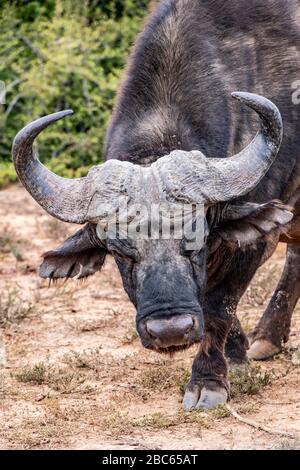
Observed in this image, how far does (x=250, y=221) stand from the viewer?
6.47 meters

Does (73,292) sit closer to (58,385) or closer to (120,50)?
(58,385)

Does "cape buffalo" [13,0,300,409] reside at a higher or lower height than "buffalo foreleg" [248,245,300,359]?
higher

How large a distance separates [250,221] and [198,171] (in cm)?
53

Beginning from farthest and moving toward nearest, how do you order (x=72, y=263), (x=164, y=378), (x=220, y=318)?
(x=164, y=378)
(x=220, y=318)
(x=72, y=263)

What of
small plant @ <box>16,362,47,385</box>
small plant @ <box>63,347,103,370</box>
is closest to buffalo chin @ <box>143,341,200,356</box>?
small plant @ <box>16,362,47,385</box>

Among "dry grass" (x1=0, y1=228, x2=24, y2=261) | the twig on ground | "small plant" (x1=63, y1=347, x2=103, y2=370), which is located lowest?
"dry grass" (x1=0, y1=228, x2=24, y2=261)

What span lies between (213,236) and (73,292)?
3.40 m

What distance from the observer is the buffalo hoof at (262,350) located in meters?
8.01

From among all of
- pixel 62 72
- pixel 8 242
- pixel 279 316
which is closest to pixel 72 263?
pixel 279 316

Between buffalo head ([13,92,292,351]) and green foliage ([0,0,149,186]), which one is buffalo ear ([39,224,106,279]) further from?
green foliage ([0,0,149,186])

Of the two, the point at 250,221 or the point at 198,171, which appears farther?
the point at 250,221

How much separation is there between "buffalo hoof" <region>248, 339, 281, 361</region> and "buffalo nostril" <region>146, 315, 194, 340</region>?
2232 mm

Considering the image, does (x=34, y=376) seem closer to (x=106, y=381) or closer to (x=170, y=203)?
(x=106, y=381)

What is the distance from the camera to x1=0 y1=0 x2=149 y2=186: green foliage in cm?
1423
